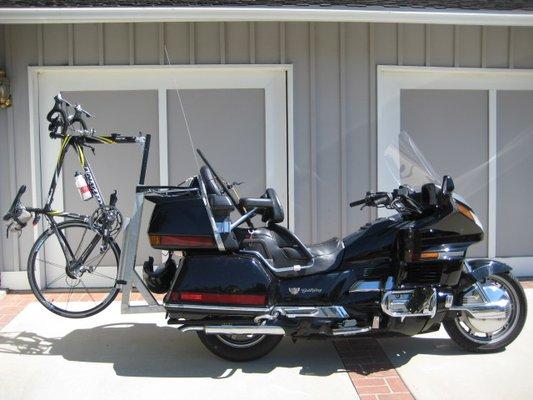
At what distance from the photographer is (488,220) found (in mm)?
6883

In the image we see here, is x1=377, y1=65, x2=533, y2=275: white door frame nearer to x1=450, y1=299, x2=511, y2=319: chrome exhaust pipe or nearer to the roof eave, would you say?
the roof eave

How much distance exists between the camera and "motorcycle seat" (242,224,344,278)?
13.8 ft

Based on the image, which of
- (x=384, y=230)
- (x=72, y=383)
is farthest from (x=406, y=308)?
(x=72, y=383)

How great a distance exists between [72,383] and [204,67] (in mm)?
3536

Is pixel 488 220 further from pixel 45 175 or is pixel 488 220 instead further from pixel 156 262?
pixel 45 175

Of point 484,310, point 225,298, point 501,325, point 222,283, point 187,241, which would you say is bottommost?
point 501,325

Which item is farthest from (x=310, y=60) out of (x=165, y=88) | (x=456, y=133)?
(x=456, y=133)

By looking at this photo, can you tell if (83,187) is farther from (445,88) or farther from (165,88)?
(445,88)

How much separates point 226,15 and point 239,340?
3117mm

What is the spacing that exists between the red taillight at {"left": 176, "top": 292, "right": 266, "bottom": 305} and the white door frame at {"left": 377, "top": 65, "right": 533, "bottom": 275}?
9.38 feet

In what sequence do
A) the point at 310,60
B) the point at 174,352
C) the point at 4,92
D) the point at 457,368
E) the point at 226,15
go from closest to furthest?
the point at 457,368 < the point at 174,352 < the point at 226,15 < the point at 4,92 < the point at 310,60

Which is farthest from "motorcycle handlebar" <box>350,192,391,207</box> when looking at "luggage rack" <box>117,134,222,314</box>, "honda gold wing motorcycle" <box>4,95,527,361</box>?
"luggage rack" <box>117,134,222,314</box>

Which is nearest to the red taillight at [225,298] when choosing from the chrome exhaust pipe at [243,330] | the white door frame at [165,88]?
the chrome exhaust pipe at [243,330]

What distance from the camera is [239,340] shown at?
435 centimetres
